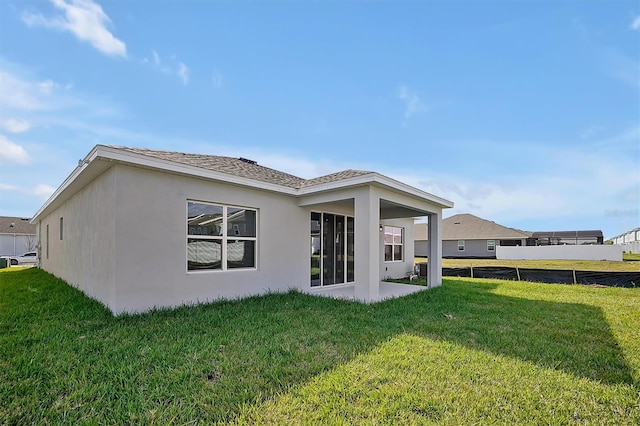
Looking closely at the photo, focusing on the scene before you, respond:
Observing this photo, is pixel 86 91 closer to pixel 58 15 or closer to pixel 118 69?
pixel 118 69

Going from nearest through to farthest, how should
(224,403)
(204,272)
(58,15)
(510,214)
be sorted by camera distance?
(224,403)
(58,15)
(204,272)
(510,214)

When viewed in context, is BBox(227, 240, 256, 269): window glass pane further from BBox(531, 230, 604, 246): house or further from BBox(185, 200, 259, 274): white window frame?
BBox(531, 230, 604, 246): house

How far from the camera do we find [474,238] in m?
32.6

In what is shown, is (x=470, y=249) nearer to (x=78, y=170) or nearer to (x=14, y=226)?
(x=78, y=170)

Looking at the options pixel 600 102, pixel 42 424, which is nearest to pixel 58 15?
pixel 42 424

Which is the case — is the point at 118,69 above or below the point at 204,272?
above

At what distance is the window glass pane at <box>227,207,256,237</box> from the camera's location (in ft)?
25.0

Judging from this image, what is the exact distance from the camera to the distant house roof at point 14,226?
3043 centimetres

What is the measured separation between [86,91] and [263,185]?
530 centimetres

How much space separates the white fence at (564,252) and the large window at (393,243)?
20631mm

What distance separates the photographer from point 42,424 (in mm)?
2641

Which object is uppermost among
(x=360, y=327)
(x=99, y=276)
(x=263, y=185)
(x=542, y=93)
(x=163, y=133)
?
(x=542, y=93)

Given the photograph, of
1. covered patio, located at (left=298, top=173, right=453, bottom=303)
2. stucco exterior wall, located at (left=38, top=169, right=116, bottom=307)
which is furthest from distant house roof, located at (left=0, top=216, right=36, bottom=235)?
covered patio, located at (left=298, top=173, right=453, bottom=303)

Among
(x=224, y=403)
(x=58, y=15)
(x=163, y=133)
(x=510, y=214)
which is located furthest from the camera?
(x=510, y=214)
